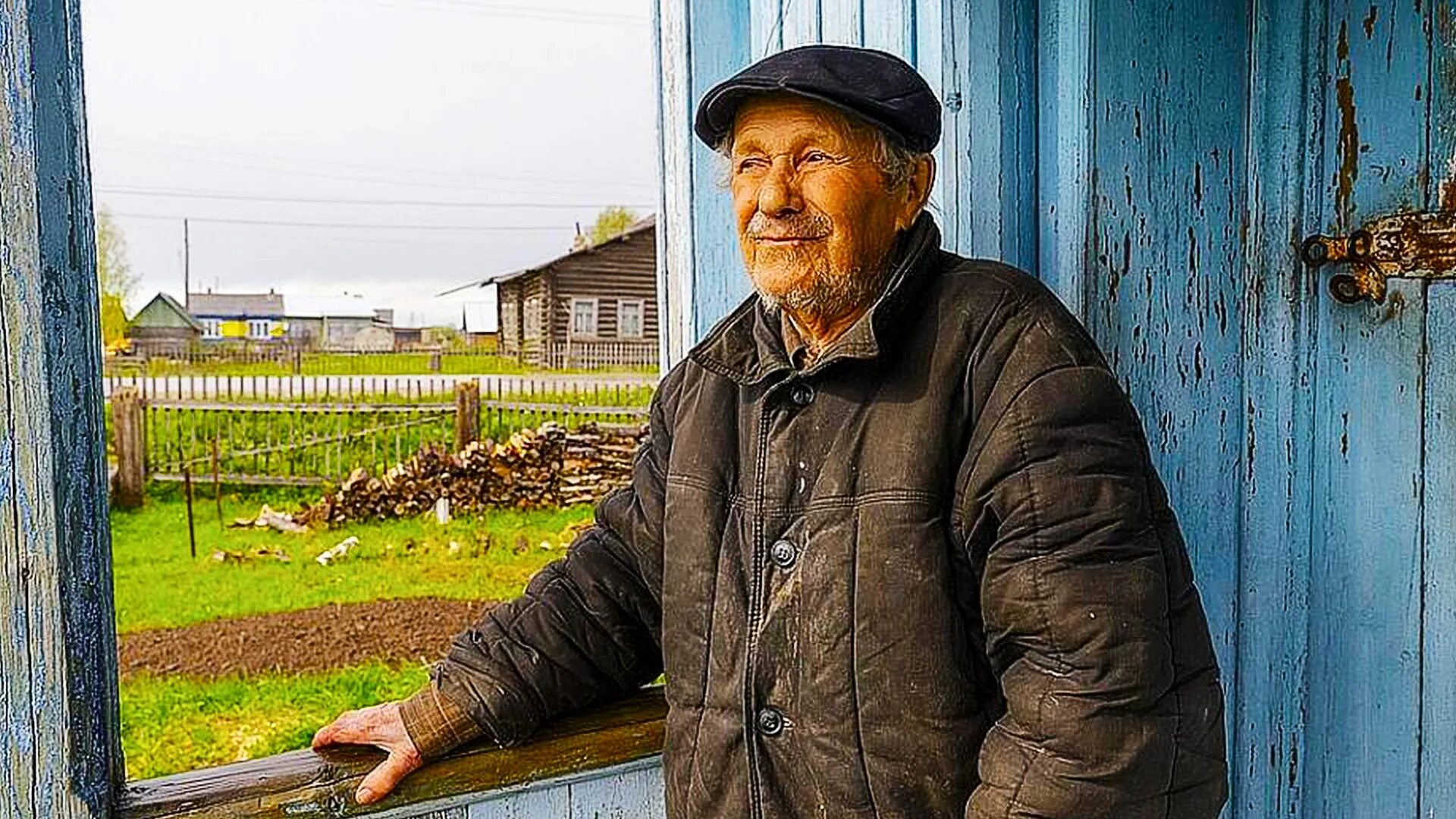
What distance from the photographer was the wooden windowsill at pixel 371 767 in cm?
129

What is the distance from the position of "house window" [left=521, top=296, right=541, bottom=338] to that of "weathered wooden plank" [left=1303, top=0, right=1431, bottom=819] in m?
1.89

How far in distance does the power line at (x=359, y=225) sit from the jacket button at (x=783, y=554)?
6.67 feet

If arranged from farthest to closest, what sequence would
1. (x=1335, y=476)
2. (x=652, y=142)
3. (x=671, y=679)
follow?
1. (x=652, y=142)
2. (x=1335, y=476)
3. (x=671, y=679)

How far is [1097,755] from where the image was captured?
1.05 metres

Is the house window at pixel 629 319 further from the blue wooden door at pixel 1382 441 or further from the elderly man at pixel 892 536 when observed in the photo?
the blue wooden door at pixel 1382 441

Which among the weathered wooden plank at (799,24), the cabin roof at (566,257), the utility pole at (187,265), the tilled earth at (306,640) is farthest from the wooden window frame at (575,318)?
the weathered wooden plank at (799,24)

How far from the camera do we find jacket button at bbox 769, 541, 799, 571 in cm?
122

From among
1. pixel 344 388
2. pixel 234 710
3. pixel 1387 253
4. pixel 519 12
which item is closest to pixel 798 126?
pixel 1387 253

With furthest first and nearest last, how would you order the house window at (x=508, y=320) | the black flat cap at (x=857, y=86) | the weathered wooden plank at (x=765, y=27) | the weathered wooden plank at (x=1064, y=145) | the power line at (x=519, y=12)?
the house window at (x=508, y=320), the power line at (x=519, y=12), the weathered wooden plank at (x=765, y=27), the weathered wooden plank at (x=1064, y=145), the black flat cap at (x=857, y=86)

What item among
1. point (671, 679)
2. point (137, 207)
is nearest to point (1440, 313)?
point (671, 679)

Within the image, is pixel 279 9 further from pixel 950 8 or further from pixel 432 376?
pixel 950 8

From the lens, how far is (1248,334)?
1.50m

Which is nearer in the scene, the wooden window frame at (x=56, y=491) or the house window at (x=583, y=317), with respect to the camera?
Answer: the wooden window frame at (x=56, y=491)

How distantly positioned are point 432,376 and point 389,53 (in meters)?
0.79
